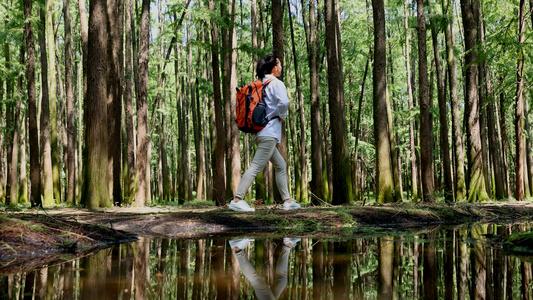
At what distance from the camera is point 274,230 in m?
6.46

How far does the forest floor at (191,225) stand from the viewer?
14.7ft

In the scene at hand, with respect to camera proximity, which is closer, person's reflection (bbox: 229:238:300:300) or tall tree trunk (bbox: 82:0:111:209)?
person's reflection (bbox: 229:238:300:300)

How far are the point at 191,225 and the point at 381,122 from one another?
6.78m

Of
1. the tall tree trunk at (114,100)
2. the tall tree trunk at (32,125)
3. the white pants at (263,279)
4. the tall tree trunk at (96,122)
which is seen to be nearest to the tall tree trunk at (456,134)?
the tall tree trunk at (114,100)

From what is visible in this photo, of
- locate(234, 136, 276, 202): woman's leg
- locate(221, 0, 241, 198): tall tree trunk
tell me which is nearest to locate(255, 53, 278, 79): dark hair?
locate(234, 136, 276, 202): woman's leg

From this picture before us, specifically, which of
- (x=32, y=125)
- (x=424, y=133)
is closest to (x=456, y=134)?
(x=424, y=133)

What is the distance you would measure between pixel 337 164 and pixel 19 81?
21.8 metres

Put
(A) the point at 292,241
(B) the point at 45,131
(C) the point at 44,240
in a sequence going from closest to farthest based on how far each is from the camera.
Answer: (C) the point at 44,240
(A) the point at 292,241
(B) the point at 45,131

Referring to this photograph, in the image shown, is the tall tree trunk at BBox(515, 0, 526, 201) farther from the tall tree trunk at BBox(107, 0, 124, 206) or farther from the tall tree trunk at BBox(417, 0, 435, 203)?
the tall tree trunk at BBox(107, 0, 124, 206)

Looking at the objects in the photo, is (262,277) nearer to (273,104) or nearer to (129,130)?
(273,104)

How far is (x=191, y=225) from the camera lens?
6.59 meters

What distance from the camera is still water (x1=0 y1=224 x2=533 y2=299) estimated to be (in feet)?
8.50

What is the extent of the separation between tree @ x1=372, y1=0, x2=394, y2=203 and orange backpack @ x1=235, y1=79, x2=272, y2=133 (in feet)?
16.6

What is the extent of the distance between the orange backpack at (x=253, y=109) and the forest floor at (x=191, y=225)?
1.35 m
